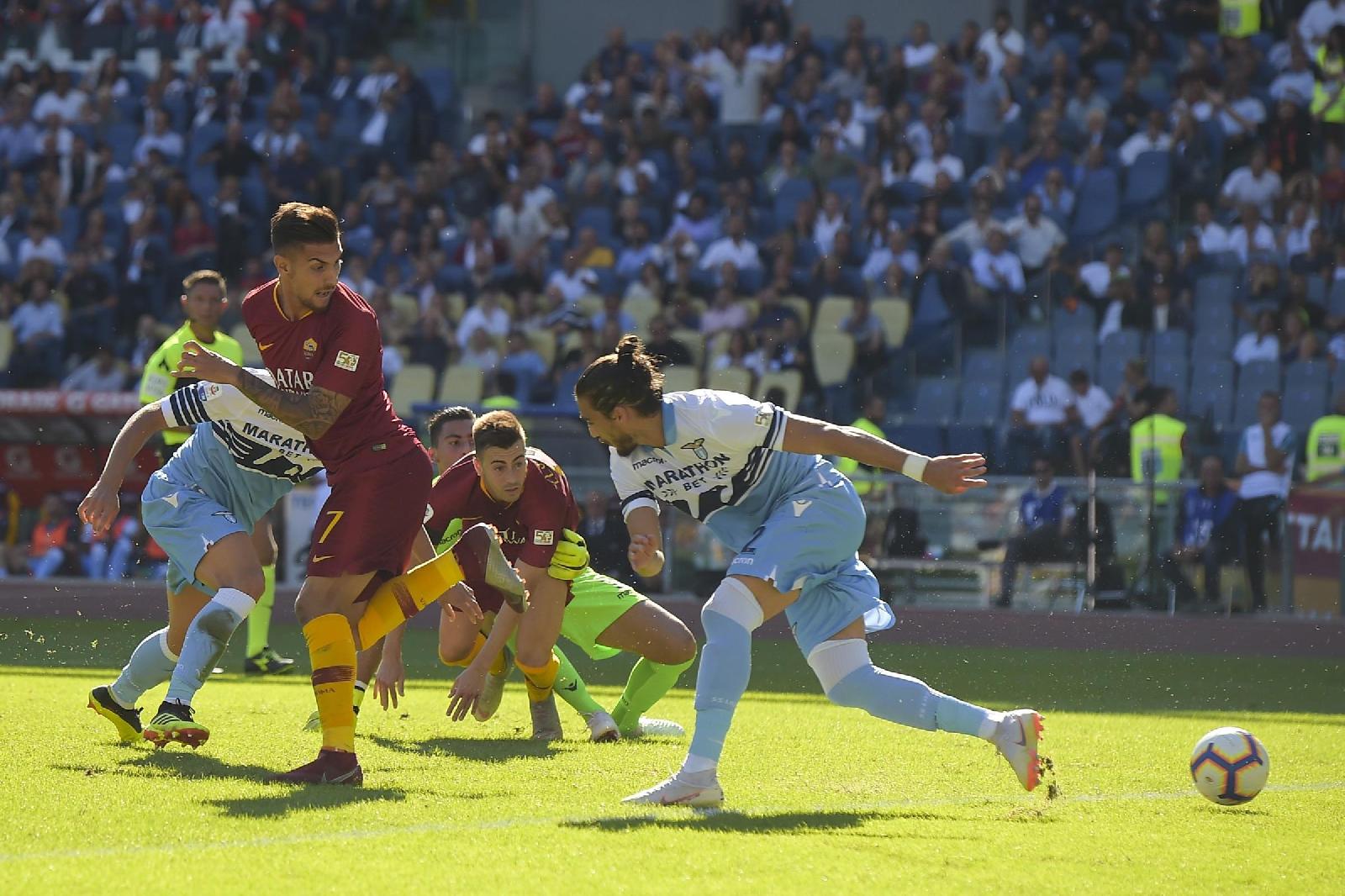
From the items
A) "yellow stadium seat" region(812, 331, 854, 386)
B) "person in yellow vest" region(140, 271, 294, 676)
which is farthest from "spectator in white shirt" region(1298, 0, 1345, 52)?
"person in yellow vest" region(140, 271, 294, 676)

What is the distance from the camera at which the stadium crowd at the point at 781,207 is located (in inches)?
623

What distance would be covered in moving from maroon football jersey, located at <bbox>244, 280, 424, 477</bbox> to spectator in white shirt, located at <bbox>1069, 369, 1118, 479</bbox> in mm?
8595

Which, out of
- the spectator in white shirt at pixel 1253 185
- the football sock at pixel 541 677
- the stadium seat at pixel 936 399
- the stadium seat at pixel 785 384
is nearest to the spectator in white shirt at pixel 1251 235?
the spectator in white shirt at pixel 1253 185

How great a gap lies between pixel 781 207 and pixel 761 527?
533 inches

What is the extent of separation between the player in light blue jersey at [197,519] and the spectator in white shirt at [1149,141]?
492 inches

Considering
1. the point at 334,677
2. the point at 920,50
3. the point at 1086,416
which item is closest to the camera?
the point at 334,677

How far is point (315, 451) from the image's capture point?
6.39m

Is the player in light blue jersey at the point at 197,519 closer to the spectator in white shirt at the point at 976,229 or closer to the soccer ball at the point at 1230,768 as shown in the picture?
the soccer ball at the point at 1230,768

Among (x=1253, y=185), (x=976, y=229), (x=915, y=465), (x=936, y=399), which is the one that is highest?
(x=1253, y=185)

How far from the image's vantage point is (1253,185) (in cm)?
1725

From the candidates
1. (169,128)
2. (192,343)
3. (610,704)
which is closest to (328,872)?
(192,343)

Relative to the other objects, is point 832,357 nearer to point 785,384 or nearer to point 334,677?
point 785,384

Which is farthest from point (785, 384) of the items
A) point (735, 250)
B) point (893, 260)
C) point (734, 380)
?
point (735, 250)

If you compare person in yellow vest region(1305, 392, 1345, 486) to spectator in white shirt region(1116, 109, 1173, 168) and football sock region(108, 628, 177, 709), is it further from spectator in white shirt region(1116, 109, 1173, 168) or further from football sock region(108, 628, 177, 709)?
football sock region(108, 628, 177, 709)
